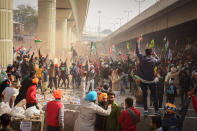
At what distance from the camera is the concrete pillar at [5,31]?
10.5 metres

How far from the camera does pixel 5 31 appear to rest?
1058cm

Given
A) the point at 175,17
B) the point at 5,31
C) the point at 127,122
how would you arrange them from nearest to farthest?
the point at 127,122, the point at 5,31, the point at 175,17

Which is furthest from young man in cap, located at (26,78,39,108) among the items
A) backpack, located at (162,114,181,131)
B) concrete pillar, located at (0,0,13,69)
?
concrete pillar, located at (0,0,13,69)

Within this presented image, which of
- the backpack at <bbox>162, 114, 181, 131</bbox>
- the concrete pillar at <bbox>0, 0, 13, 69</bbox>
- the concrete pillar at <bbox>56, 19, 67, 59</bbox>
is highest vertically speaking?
the concrete pillar at <bbox>56, 19, 67, 59</bbox>

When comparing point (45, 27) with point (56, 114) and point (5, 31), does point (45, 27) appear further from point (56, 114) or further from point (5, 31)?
point (56, 114)

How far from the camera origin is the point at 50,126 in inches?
198

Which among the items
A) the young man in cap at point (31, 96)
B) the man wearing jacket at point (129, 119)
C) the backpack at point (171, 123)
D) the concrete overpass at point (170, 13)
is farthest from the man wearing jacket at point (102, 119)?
the concrete overpass at point (170, 13)

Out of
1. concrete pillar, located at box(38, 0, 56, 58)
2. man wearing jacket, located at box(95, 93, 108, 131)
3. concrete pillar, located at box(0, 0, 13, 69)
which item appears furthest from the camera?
concrete pillar, located at box(38, 0, 56, 58)

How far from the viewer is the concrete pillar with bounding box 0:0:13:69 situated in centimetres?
1048

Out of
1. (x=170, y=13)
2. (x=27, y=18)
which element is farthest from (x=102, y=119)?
(x=27, y=18)

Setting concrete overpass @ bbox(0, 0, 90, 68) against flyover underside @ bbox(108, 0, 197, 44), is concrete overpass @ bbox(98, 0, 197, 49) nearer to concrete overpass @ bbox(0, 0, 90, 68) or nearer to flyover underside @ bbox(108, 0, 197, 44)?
flyover underside @ bbox(108, 0, 197, 44)

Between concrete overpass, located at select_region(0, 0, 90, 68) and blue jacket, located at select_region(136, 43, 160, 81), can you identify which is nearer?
blue jacket, located at select_region(136, 43, 160, 81)

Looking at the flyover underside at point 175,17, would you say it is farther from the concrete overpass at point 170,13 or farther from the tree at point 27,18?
the tree at point 27,18

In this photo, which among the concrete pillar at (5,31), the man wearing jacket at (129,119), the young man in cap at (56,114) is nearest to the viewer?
the man wearing jacket at (129,119)
